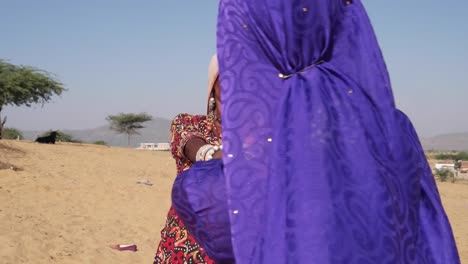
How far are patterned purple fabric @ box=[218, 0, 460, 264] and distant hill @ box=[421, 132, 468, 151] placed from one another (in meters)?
125

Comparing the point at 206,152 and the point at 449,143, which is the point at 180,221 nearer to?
the point at 206,152

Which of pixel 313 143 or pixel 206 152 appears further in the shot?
pixel 206 152

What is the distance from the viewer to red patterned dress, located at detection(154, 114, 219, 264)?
1546mm

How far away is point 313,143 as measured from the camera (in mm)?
938

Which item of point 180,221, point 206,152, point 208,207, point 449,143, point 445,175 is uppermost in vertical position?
point 449,143

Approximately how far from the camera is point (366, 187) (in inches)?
36.7

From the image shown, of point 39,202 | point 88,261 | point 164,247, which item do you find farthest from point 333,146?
point 39,202

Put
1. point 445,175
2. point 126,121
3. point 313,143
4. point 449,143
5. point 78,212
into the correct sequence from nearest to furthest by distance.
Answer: point 313,143
point 78,212
point 445,175
point 126,121
point 449,143

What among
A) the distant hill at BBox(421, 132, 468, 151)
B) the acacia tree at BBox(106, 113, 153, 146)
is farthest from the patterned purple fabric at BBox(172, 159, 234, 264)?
the distant hill at BBox(421, 132, 468, 151)

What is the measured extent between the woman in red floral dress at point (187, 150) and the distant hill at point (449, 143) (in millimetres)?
124667

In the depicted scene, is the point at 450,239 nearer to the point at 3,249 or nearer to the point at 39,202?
the point at 3,249

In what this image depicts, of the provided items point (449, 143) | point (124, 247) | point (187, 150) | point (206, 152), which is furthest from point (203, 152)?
point (449, 143)

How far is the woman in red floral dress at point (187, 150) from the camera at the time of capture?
1.52m

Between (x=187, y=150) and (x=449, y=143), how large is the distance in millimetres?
141406
